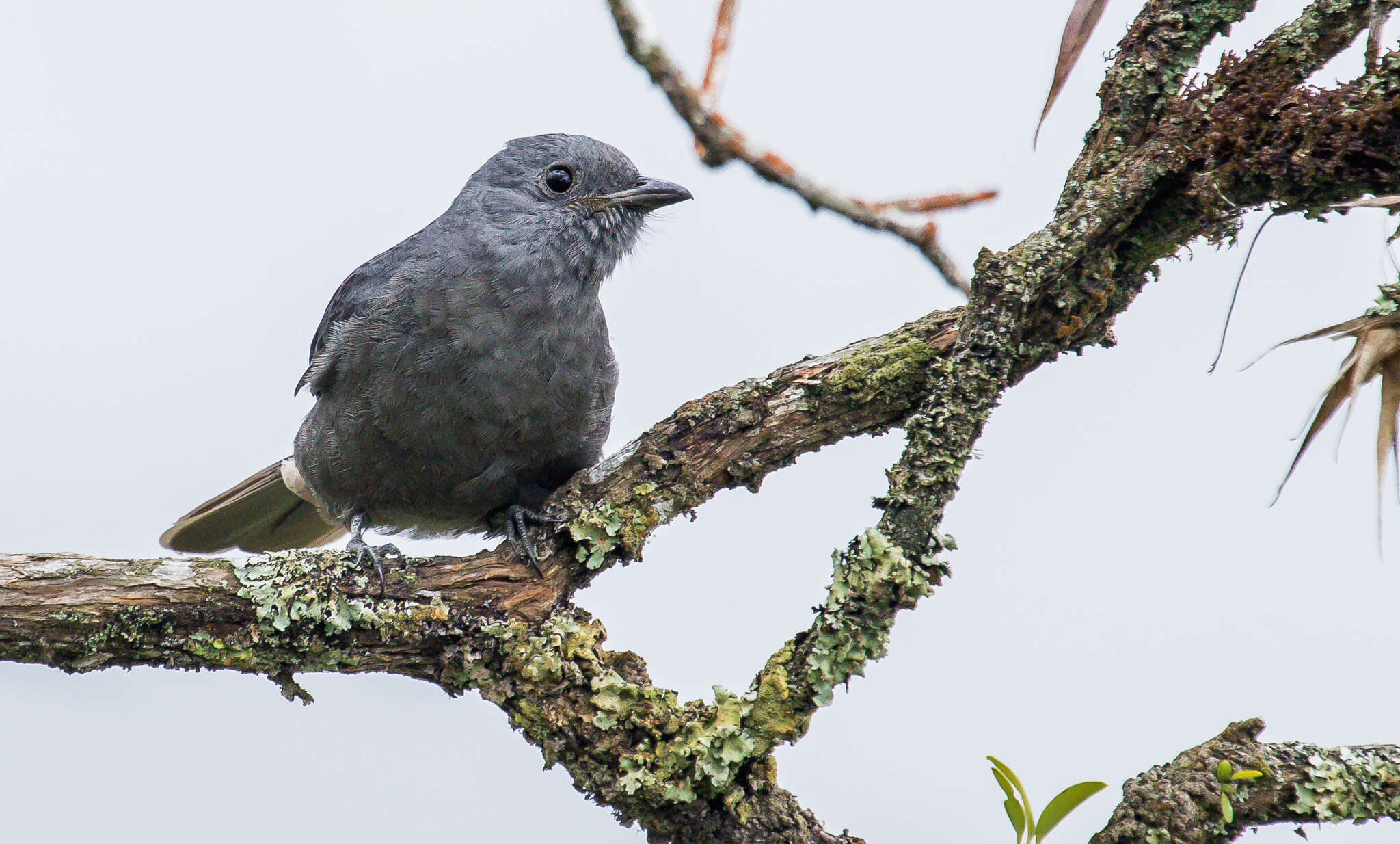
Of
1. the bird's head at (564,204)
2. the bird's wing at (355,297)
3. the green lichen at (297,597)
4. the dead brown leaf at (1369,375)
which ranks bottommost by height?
the green lichen at (297,597)

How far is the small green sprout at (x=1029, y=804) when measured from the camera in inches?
103

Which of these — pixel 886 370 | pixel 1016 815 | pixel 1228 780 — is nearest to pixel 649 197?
pixel 886 370

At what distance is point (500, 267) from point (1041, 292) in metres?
1.76

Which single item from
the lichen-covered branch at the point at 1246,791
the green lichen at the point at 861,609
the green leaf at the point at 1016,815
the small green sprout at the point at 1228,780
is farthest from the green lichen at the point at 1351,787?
the green lichen at the point at 861,609

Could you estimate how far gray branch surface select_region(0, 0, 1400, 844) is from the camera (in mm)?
2598

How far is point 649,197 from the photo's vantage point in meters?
4.04

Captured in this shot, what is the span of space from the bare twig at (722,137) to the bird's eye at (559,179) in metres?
0.84

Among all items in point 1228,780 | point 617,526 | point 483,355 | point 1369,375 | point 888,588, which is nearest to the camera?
point 1369,375

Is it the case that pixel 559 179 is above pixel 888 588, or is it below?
above

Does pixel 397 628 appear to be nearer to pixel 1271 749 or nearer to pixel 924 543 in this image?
pixel 924 543

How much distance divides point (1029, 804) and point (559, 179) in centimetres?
260

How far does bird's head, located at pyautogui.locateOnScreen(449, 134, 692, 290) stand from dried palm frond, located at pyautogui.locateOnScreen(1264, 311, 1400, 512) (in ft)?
7.46

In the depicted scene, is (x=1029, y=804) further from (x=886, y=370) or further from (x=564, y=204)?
(x=564, y=204)

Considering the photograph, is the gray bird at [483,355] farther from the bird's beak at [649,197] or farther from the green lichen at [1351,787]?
the green lichen at [1351,787]
